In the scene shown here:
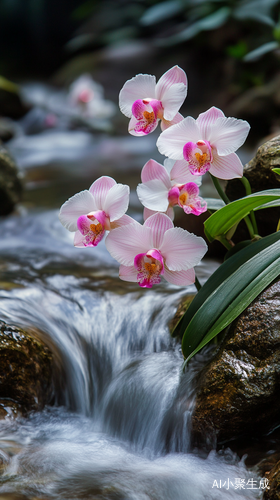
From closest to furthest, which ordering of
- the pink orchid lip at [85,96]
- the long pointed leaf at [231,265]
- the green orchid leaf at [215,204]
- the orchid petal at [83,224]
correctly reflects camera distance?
the orchid petal at [83,224] < the long pointed leaf at [231,265] < the green orchid leaf at [215,204] < the pink orchid lip at [85,96]

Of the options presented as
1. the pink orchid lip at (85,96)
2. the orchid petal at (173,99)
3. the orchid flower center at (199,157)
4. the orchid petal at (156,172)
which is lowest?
the orchid petal at (156,172)

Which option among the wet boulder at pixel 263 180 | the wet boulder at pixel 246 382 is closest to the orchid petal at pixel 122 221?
the wet boulder at pixel 246 382

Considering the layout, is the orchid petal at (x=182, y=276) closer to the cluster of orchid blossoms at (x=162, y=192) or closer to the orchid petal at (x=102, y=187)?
the cluster of orchid blossoms at (x=162, y=192)

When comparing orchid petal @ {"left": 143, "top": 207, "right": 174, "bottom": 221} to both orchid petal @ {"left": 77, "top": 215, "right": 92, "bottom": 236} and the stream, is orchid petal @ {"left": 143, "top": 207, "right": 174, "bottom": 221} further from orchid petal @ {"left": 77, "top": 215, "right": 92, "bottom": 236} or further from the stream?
the stream

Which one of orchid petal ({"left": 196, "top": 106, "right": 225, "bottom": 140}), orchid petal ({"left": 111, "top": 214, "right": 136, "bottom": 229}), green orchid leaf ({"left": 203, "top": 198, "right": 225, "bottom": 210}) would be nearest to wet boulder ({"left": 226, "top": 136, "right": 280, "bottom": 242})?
green orchid leaf ({"left": 203, "top": 198, "right": 225, "bottom": 210})

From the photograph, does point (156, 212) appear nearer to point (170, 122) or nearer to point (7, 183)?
point (170, 122)

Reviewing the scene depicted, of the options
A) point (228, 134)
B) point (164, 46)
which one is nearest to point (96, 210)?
point (228, 134)

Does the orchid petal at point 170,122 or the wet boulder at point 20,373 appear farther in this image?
the wet boulder at point 20,373
